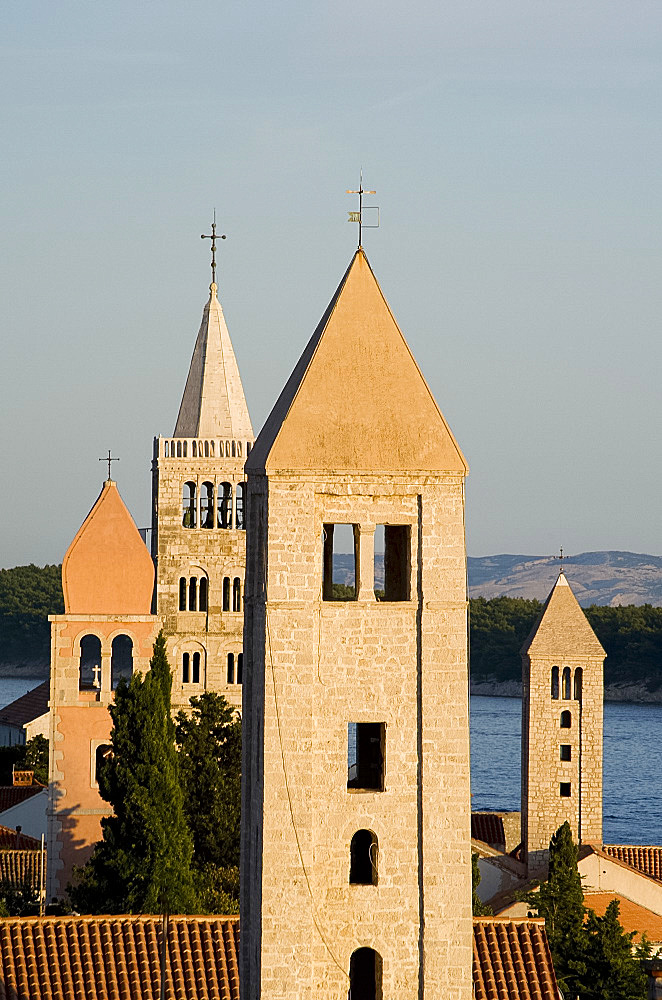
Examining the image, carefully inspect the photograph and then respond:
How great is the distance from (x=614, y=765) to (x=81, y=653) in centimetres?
5156

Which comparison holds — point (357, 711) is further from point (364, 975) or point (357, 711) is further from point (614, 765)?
point (614, 765)

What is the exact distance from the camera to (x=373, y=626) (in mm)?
15656

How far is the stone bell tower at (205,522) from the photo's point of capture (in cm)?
4194

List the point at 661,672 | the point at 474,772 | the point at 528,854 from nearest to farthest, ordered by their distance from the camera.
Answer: the point at 528,854
the point at 474,772
the point at 661,672

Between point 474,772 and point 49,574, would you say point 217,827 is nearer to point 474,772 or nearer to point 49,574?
point 474,772

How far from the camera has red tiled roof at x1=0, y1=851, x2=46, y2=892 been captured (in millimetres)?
34125

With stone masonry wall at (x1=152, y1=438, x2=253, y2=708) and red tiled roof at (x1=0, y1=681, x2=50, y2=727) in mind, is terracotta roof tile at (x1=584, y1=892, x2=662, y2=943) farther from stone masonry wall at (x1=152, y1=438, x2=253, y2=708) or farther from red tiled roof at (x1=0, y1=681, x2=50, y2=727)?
red tiled roof at (x1=0, y1=681, x2=50, y2=727)

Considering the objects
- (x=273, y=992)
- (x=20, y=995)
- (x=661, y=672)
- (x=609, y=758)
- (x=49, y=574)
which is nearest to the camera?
(x=273, y=992)

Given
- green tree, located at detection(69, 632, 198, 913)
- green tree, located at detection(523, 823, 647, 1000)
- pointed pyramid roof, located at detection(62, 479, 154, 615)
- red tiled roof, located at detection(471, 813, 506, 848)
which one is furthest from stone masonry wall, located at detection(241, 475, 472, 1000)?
red tiled roof, located at detection(471, 813, 506, 848)

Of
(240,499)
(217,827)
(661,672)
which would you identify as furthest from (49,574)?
(217,827)

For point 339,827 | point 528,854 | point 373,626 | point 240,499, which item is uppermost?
point 240,499

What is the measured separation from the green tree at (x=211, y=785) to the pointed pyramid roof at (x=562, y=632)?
1201 centimetres

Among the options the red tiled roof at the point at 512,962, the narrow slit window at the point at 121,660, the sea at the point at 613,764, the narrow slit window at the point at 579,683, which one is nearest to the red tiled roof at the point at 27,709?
the sea at the point at 613,764

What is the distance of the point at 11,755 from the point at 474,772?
93.4 feet
